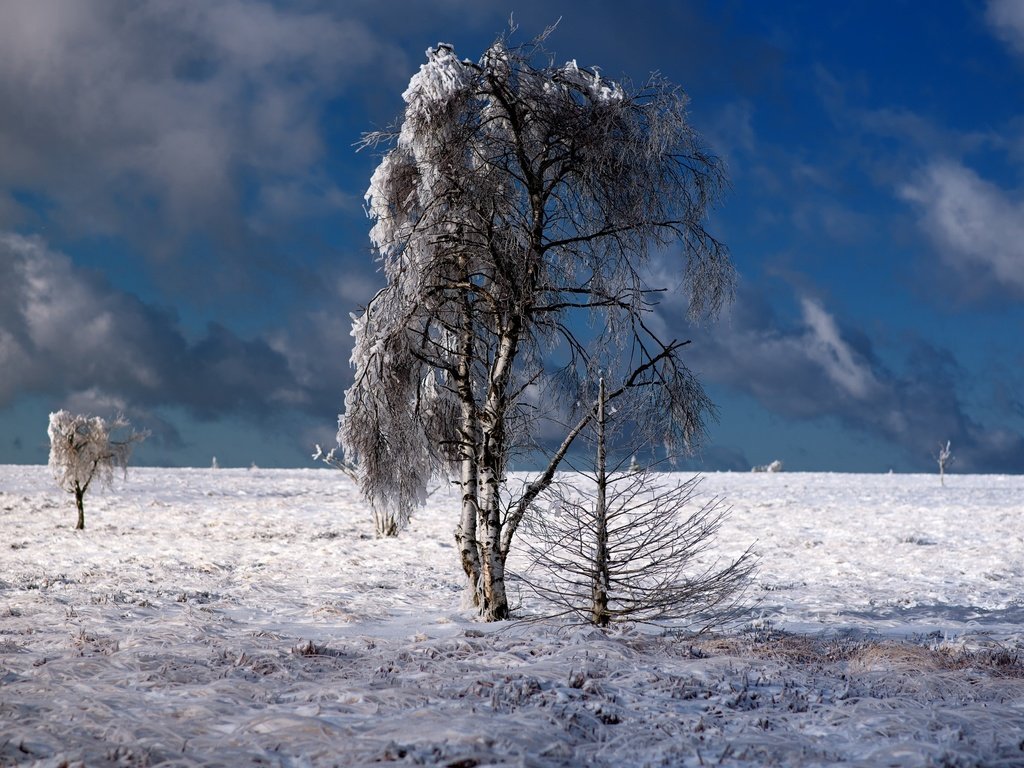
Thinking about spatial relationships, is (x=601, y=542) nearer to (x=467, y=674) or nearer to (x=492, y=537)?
(x=492, y=537)

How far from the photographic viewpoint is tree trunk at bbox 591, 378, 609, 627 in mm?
10227

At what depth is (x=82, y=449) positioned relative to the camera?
1211 inches

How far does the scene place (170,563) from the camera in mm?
21125

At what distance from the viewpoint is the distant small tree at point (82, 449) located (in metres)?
30.5

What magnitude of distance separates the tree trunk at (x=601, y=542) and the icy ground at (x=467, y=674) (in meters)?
0.48

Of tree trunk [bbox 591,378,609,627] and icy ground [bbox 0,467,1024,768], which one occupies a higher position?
tree trunk [bbox 591,378,609,627]

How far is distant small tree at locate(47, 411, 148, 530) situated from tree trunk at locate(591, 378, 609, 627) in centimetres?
2564

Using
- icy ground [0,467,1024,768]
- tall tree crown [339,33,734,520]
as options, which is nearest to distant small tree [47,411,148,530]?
icy ground [0,467,1024,768]

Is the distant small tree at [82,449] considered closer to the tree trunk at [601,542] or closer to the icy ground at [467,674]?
the icy ground at [467,674]

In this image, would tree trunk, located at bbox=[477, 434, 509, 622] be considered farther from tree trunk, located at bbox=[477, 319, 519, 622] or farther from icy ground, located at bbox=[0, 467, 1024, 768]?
icy ground, located at bbox=[0, 467, 1024, 768]

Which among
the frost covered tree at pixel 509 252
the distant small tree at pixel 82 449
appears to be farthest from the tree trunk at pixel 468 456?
the distant small tree at pixel 82 449

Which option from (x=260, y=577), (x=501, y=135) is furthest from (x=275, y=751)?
(x=260, y=577)

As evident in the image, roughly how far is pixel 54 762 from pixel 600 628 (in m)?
6.39

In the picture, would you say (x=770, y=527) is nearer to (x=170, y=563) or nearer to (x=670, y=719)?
(x=170, y=563)
